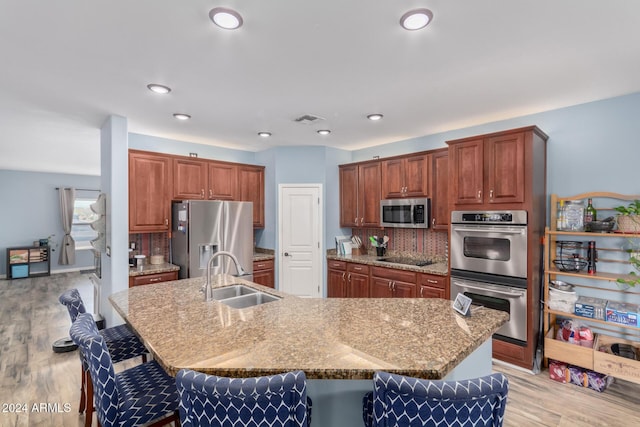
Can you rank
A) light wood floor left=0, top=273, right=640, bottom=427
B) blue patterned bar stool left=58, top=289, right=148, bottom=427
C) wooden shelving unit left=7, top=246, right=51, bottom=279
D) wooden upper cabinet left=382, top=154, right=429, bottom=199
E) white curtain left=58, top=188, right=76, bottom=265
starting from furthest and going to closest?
white curtain left=58, top=188, right=76, bottom=265 < wooden shelving unit left=7, top=246, right=51, bottom=279 < wooden upper cabinet left=382, top=154, right=429, bottom=199 < light wood floor left=0, top=273, right=640, bottom=427 < blue patterned bar stool left=58, top=289, right=148, bottom=427

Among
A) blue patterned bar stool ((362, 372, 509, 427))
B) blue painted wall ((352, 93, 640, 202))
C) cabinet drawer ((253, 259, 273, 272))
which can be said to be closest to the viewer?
blue patterned bar stool ((362, 372, 509, 427))

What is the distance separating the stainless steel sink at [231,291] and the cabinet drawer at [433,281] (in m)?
2.07

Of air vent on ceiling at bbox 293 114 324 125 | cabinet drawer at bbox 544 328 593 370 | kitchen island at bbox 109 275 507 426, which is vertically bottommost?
cabinet drawer at bbox 544 328 593 370

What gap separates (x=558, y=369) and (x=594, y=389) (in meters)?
0.26

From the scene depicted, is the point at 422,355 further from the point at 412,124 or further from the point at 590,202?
the point at 412,124

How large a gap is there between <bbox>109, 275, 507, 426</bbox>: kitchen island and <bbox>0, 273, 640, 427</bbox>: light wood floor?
1008 mm

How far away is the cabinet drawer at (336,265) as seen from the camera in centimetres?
462

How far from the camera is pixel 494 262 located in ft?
10.2

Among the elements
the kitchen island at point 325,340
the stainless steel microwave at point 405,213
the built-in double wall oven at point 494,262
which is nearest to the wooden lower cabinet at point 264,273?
the stainless steel microwave at point 405,213

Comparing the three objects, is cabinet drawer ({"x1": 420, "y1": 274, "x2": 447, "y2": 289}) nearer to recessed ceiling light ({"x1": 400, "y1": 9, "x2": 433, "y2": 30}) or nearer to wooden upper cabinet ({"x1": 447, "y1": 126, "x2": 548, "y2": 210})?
wooden upper cabinet ({"x1": 447, "y1": 126, "x2": 548, "y2": 210})

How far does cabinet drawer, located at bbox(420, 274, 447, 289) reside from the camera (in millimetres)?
3531

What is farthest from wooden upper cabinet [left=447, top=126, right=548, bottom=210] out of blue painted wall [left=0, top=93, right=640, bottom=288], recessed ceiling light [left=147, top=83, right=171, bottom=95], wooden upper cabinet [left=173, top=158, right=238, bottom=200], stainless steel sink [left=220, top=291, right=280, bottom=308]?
wooden upper cabinet [left=173, top=158, right=238, bottom=200]

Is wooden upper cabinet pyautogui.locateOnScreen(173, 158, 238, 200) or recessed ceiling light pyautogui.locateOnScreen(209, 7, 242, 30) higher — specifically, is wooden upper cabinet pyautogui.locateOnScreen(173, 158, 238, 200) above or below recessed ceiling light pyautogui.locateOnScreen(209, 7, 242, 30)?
below

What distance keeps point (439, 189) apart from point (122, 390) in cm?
361
